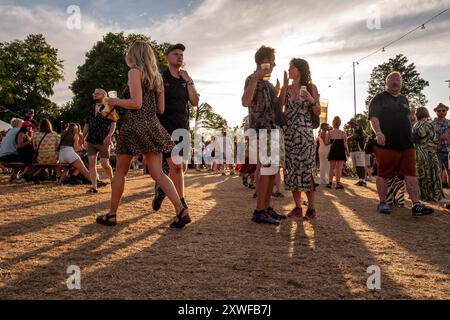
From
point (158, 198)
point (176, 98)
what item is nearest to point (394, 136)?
point (176, 98)

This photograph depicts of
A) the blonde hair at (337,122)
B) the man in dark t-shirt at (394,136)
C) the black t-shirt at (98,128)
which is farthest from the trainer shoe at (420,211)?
the black t-shirt at (98,128)

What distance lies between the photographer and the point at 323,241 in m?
3.93

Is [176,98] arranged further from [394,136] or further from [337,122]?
[337,122]

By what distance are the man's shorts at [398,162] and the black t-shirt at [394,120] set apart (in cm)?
8

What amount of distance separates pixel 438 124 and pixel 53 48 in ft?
157

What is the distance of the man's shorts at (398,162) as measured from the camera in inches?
229

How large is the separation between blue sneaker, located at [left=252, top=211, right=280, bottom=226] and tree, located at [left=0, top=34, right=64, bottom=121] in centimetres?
4471

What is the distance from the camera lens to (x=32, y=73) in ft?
143

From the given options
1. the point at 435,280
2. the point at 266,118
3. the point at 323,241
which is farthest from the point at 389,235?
the point at 266,118

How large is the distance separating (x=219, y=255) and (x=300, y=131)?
2347mm

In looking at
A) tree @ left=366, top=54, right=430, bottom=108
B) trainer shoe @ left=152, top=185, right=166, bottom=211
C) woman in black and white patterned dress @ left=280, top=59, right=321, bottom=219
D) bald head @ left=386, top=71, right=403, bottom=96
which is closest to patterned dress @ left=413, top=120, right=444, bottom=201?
bald head @ left=386, top=71, right=403, bottom=96

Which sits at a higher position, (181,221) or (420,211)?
(181,221)

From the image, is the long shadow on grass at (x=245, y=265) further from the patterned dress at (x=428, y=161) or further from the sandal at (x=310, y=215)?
the patterned dress at (x=428, y=161)
